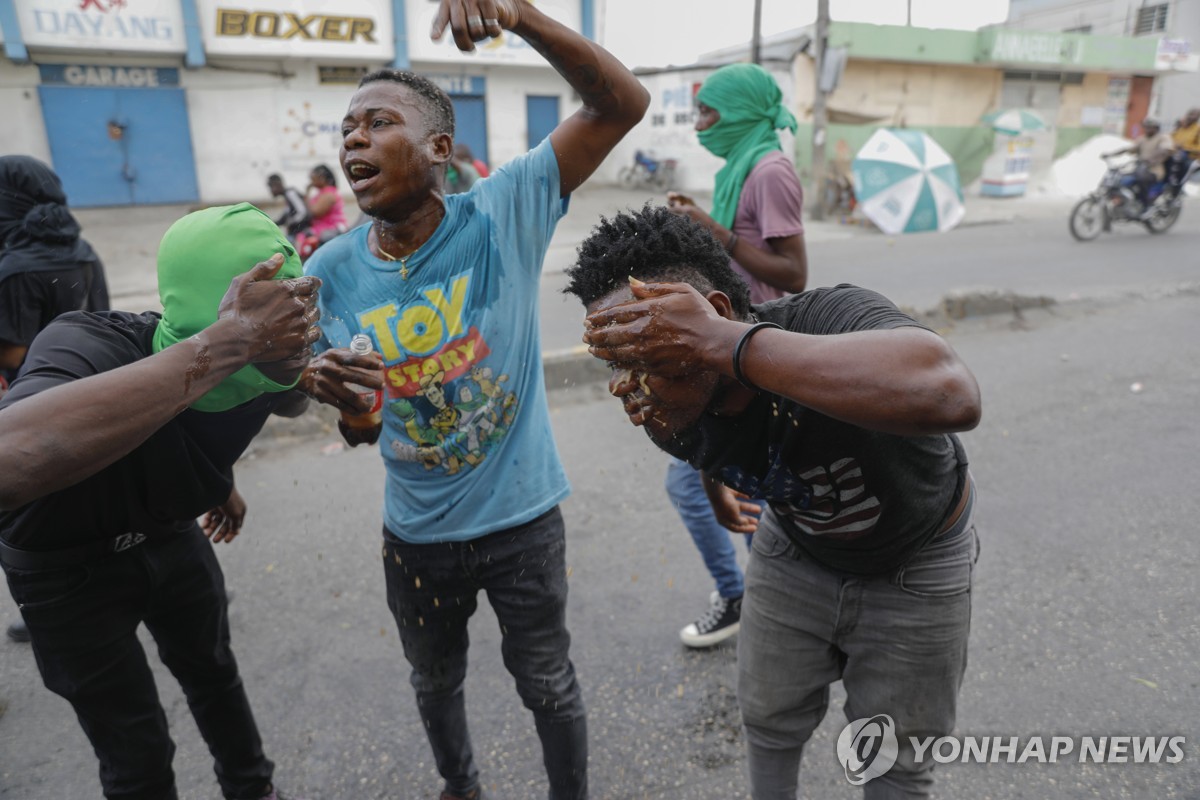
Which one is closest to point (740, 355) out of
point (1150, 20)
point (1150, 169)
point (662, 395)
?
point (662, 395)

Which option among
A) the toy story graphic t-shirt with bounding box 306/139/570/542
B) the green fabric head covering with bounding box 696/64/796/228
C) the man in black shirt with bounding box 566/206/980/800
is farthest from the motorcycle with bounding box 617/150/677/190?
the man in black shirt with bounding box 566/206/980/800

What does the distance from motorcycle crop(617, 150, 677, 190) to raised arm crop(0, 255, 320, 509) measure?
65.7 feet

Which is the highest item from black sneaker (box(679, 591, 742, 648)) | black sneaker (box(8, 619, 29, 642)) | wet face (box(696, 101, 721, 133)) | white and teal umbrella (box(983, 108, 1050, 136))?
white and teal umbrella (box(983, 108, 1050, 136))

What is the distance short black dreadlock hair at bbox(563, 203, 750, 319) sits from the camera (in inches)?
63.4

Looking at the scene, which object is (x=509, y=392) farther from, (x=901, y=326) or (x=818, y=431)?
(x=901, y=326)

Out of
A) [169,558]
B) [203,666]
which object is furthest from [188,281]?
[203,666]

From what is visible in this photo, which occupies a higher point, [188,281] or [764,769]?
→ [188,281]

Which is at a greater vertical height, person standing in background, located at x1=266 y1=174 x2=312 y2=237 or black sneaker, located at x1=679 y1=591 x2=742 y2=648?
person standing in background, located at x1=266 y1=174 x2=312 y2=237

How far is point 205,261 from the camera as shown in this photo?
1.71 meters

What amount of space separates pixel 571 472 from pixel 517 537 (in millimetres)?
2622

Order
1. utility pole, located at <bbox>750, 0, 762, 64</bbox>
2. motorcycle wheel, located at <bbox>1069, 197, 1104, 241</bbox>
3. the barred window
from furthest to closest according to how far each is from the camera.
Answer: the barred window, utility pole, located at <bbox>750, 0, 762, 64</bbox>, motorcycle wheel, located at <bbox>1069, 197, 1104, 241</bbox>

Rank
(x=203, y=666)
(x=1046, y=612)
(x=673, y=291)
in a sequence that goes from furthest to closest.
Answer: (x=1046, y=612), (x=203, y=666), (x=673, y=291)

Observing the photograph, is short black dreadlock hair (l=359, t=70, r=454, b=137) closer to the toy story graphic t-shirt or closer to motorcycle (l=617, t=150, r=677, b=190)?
the toy story graphic t-shirt

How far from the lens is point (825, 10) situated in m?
14.8
